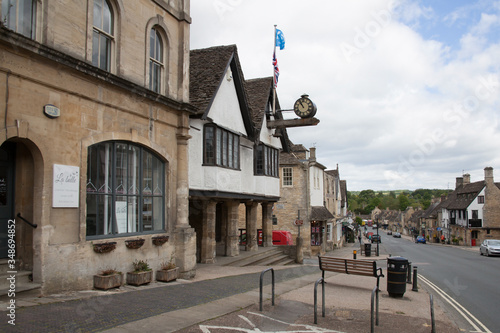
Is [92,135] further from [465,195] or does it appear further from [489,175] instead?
[465,195]

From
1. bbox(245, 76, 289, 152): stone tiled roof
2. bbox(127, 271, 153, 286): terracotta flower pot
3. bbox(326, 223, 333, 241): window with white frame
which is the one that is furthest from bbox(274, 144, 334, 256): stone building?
bbox(127, 271, 153, 286): terracotta flower pot

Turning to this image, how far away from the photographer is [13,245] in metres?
8.59

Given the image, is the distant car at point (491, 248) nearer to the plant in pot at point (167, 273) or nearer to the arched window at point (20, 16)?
the plant in pot at point (167, 273)

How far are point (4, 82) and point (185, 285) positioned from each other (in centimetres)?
683

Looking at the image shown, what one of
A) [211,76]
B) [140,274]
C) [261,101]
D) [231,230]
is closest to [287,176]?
[261,101]

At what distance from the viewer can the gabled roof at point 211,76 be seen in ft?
50.1

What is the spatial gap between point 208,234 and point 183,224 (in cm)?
435

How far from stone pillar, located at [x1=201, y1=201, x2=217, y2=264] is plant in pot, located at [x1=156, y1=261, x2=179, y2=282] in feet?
16.0

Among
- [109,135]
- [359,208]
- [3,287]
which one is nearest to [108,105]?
[109,135]

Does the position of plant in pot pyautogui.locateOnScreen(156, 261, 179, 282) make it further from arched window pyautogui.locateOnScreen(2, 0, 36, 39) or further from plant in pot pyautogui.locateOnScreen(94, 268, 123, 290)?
arched window pyautogui.locateOnScreen(2, 0, 36, 39)

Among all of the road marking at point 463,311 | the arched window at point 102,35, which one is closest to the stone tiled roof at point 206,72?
the arched window at point 102,35

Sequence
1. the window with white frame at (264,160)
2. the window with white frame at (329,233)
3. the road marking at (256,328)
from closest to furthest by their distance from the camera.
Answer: the road marking at (256,328), the window with white frame at (264,160), the window with white frame at (329,233)

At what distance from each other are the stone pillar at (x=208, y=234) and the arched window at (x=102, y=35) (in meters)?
8.15

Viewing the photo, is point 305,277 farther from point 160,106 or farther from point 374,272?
point 160,106
